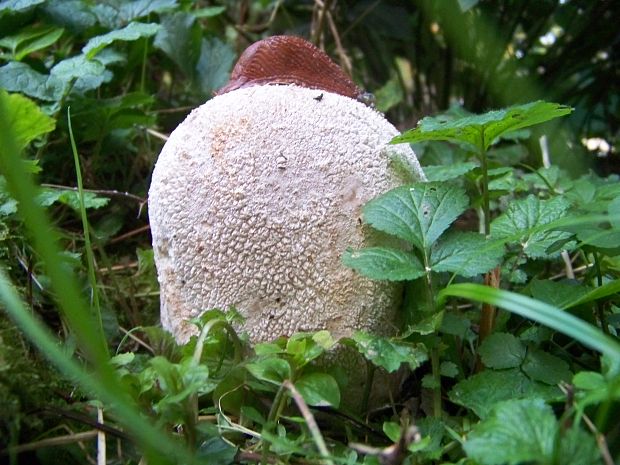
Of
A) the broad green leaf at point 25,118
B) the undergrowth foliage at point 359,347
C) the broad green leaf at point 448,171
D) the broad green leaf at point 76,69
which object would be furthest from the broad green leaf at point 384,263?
the broad green leaf at point 76,69

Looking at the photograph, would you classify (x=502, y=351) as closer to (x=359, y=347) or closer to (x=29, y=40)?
(x=359, y=347)

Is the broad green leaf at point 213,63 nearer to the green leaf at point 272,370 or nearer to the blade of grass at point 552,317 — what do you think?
the green leaf at point 272,370

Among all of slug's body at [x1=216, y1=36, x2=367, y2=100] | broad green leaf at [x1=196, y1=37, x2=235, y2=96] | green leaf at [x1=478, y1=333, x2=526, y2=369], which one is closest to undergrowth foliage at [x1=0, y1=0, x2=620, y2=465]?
green leaf at [x1=478, y1=333, x2=526, y2=369]

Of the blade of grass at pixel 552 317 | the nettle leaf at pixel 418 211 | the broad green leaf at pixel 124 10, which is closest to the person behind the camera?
the blade of grass at pixel 552 317

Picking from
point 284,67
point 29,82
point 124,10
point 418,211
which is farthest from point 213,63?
point 418,211

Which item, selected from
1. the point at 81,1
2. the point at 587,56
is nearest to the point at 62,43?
the point at 81,1

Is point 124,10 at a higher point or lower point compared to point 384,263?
higher
